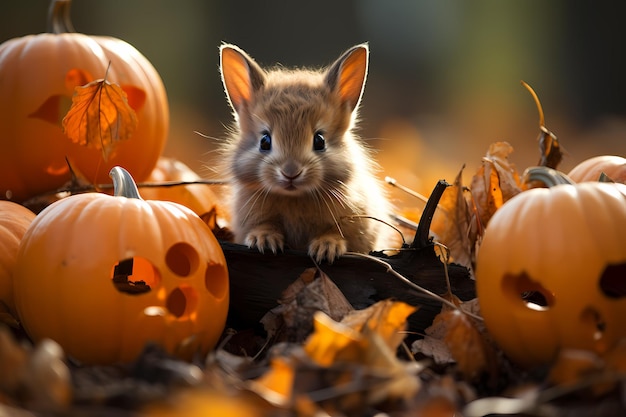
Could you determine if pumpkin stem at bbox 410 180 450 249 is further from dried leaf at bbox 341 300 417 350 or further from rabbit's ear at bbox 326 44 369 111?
rabbit's ear at bbox 326 44 369 111

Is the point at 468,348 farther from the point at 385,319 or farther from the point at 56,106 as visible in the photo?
the point at 56,106

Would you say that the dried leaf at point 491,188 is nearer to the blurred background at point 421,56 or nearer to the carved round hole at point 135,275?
the carved round hole at point 135,275

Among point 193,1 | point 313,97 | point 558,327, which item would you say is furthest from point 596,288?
point 193,1

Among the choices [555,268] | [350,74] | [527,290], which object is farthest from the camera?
[350,74]

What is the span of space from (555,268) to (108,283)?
148 centimetres

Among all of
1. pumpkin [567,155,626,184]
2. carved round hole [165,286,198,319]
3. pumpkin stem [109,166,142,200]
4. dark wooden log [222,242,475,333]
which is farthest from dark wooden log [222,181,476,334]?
pumpkin [567,155,626,184]

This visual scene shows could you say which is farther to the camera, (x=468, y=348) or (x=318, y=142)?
(x=318, y=142)

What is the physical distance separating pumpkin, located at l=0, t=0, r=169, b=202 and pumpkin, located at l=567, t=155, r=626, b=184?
2.15m

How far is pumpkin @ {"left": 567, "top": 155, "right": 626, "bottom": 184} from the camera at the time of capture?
3393 millimetres

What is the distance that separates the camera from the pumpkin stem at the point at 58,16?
4.09 meters

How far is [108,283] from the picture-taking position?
261 cm

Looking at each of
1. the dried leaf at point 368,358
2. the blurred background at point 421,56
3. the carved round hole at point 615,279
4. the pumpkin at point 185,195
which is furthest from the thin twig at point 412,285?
the blurred background at point 421,56

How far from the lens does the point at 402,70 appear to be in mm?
10594

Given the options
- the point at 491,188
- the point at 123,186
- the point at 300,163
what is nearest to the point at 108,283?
the point at 123,186
